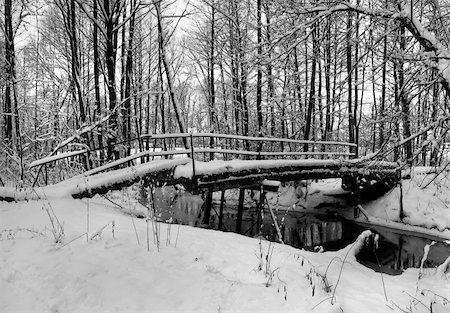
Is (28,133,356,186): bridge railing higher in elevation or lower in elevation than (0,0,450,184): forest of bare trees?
lower

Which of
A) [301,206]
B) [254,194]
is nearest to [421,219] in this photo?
[301,206]

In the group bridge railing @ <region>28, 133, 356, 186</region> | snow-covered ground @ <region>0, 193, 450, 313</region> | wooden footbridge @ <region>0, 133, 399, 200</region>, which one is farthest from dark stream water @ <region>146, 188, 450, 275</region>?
snow-covered ground @ <region>0, 193, 450, 313</region>

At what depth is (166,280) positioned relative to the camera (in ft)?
10.8

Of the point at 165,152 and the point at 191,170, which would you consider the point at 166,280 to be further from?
the point at 165,152

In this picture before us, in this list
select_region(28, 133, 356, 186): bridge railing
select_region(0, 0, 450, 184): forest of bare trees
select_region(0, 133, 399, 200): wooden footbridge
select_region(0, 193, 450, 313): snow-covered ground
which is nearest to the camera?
select_region(0, 193, 450, 313): snow-covered ground

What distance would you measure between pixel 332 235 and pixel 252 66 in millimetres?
8820

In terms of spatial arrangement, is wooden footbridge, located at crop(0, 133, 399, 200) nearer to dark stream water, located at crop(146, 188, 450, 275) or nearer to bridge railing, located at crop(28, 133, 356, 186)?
bridge railing, located at crop(28, 133, 356, 186)

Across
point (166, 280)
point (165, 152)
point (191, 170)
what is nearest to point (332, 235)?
point (191, 170)

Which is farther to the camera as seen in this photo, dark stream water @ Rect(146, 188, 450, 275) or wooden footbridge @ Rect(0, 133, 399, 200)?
dark stream water @ Rect(146, 188, 450, 275)

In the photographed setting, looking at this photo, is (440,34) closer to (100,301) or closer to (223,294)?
(223,294)

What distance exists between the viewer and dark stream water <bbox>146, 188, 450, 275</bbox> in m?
9.34

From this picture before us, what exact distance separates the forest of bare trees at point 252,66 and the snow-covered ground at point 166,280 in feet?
6.47

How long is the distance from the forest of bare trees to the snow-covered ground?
6.47ft

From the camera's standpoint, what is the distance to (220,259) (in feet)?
13.0
